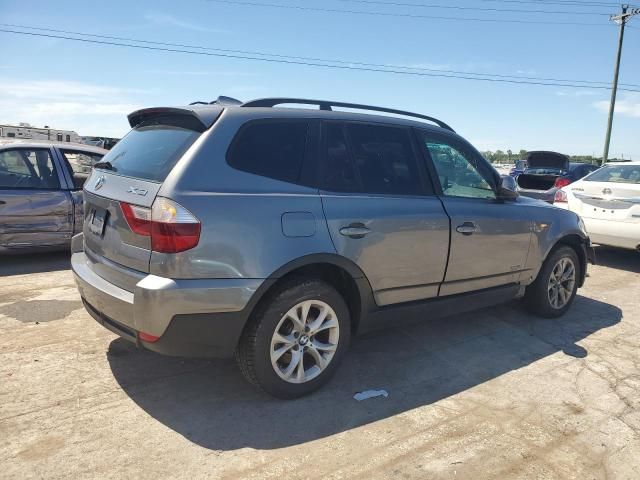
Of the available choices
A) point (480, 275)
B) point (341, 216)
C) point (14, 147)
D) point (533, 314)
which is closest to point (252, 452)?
point (341, 216)

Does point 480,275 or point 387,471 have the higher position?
point 480,275

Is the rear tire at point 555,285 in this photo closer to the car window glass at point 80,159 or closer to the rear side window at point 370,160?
the rear side window at point 370,160

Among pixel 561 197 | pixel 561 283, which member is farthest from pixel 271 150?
pixel 561 197

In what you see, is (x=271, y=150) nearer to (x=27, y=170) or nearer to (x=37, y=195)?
(x=37, y=195)

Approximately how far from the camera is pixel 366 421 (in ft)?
9.91

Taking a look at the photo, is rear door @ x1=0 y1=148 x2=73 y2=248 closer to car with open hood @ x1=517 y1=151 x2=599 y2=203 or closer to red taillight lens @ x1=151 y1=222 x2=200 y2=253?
red taillight lens @ x1=151 y1=222 x2=200 y2=253

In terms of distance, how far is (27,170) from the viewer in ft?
20.4

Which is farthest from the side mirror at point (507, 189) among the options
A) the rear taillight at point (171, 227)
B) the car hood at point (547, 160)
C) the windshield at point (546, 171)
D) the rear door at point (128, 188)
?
the car hood at point (547, 160)

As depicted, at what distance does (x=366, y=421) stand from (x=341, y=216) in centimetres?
127

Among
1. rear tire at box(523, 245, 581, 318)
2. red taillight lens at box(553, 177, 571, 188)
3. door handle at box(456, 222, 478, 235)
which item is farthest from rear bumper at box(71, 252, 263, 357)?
red taillight lens at box(553, 177, 571, 188)

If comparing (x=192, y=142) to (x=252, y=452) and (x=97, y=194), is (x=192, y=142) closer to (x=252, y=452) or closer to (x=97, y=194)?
(x=97, y=194)

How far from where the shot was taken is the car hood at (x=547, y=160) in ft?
38.1

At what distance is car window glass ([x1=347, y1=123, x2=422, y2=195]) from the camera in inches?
138

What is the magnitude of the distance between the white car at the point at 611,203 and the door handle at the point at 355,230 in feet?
17.3
